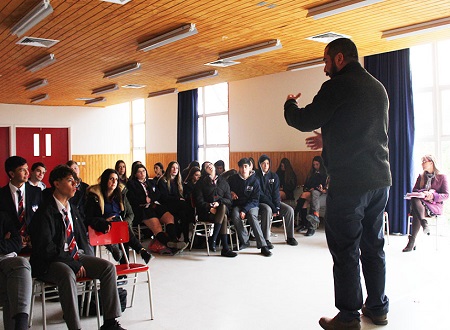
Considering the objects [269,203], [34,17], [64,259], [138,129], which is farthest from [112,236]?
[138,129]

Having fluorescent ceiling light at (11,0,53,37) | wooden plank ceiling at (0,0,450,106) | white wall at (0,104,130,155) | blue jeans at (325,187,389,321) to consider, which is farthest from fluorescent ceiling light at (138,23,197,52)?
white wall at (0,104,130,155)

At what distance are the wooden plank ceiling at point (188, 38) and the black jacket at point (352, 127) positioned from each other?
2206 mm

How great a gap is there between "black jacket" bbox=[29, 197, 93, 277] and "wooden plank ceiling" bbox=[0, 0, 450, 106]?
82.9 inches

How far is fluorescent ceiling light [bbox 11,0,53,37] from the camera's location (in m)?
4.41

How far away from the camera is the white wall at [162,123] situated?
530 inches

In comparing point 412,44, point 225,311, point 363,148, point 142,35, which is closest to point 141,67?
point 142,35

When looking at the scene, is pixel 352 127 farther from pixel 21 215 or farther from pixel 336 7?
pixel 21 215

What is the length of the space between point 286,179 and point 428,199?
3175 mm

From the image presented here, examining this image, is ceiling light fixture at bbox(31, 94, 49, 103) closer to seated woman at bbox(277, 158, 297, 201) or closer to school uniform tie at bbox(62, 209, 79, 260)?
seated woman at bbox(277, 158, 297, 201)

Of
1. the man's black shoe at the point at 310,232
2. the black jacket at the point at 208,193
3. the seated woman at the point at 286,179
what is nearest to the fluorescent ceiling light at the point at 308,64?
the seated woman at the point at 286,179

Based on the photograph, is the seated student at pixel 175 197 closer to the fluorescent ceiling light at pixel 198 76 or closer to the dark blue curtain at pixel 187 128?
the fluorescent ceiling light at pixel 198 76

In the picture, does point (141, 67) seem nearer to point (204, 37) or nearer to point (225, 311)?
point (204, 37)

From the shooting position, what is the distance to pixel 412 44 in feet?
21.9

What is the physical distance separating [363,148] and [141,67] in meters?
6.02
